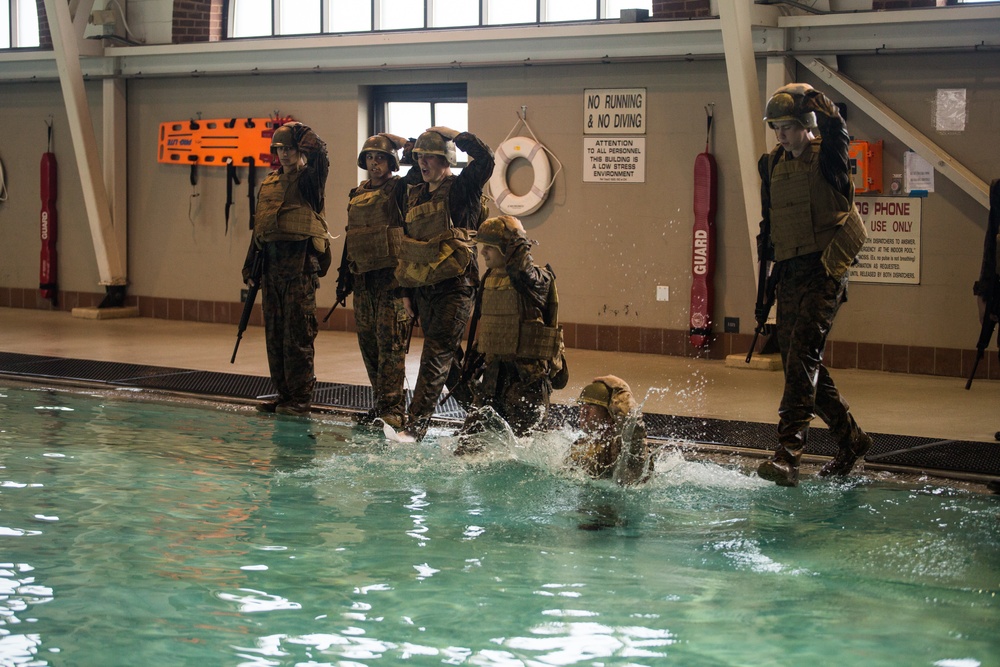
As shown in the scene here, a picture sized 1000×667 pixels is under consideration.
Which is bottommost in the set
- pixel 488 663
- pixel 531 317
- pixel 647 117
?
pixel 488 663

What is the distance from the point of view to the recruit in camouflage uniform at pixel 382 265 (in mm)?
7812

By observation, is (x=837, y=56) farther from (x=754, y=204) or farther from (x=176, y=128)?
(x=176, y=128)

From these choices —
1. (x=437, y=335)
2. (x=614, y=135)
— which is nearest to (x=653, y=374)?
(x=614, y=135)

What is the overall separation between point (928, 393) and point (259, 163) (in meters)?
7.82

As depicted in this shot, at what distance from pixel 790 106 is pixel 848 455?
1.90 metres

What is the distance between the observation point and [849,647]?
3990 millimetres

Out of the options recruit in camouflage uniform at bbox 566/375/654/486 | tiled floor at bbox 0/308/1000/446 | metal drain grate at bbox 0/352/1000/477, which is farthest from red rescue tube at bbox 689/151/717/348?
recruit in camouflage uniform at bbox 566/375/654/486

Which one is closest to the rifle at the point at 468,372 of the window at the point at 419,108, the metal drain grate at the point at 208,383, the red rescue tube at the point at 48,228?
the metal drain grate at the point at 208,383

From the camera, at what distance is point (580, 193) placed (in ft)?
39.6

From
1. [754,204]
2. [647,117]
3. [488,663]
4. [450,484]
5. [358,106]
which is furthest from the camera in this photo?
[358,106]

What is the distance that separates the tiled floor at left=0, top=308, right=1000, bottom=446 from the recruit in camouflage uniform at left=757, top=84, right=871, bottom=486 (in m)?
1.80

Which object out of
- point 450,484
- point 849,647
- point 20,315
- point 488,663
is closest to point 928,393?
point 450,484

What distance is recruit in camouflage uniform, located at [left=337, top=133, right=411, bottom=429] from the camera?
25.6 ft

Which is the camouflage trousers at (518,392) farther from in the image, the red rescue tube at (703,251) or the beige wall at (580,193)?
the beige wall at (580,193)
